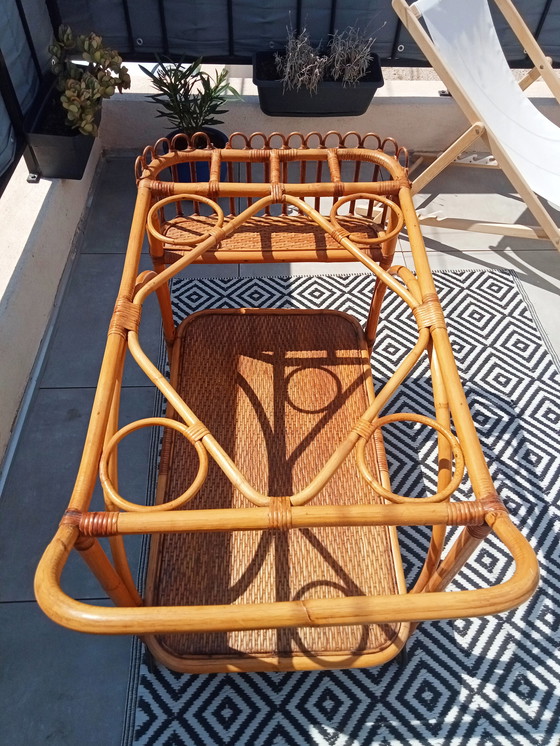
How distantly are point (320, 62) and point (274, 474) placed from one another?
70.8 inches

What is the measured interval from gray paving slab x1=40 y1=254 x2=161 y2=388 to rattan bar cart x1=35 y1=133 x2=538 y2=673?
386 millimetres

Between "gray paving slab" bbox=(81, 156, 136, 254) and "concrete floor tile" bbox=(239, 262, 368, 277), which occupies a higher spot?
"gray paving slab" bbox=(81, 156, 136, 254)

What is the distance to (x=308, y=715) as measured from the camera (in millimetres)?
1292

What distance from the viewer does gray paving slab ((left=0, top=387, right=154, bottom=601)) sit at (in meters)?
1.47

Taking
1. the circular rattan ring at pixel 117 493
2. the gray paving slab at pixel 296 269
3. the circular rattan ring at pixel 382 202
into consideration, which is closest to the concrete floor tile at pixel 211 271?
the gray paving slab at pixel 296 269

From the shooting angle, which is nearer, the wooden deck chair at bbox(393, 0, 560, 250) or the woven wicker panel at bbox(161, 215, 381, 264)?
the woven wicker panel at bbox(161, 215, 381, 264)

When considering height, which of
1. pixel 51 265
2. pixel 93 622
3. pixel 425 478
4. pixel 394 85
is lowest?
pixel 93 622

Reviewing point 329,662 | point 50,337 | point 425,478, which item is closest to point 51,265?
point 50,337

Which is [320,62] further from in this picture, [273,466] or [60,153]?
[273,466]

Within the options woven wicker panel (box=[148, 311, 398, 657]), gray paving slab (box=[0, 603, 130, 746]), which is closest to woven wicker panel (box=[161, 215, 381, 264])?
woven wicker panel (box=[148, 311, 398, 657])

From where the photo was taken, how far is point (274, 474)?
4.48 feet

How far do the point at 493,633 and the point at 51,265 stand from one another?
A: 1.80 m

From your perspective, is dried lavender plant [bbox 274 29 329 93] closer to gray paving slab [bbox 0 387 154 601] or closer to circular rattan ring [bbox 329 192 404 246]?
circular rattan ring [bbox 329 192 404 246]

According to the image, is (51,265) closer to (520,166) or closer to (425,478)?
(425,478)
